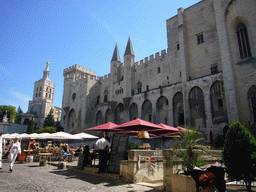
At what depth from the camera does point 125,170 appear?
A: 7.33 metres

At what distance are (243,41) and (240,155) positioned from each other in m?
18.1

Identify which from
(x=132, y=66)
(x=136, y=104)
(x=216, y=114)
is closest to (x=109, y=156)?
(x=216, y=114)

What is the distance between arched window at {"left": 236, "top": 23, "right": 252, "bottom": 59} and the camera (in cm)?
1931

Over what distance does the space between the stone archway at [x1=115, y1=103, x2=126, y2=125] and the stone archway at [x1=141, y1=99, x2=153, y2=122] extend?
4.92 metres

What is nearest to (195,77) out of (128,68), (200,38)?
(200,38)

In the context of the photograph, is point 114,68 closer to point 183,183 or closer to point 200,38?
point 200,38

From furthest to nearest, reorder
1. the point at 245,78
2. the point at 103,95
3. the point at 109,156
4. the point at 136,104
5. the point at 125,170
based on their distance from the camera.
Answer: the point at 103,95
the point at 136,104
the point at 245,78
the point at 109,156
the point at 125,170

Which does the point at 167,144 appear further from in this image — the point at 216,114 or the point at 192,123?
the point at 216,114

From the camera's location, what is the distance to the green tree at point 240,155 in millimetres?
5734

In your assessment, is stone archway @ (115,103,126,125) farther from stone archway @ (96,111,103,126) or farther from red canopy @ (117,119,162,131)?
red canopy @ (117,119,162,131)

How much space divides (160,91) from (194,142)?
21.4 metres

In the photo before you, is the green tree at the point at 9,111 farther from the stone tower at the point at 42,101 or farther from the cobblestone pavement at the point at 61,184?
the cobblestone pavement at the point at 61,184

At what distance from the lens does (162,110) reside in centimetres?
2630

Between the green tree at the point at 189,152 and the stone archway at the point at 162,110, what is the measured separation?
19.9m
